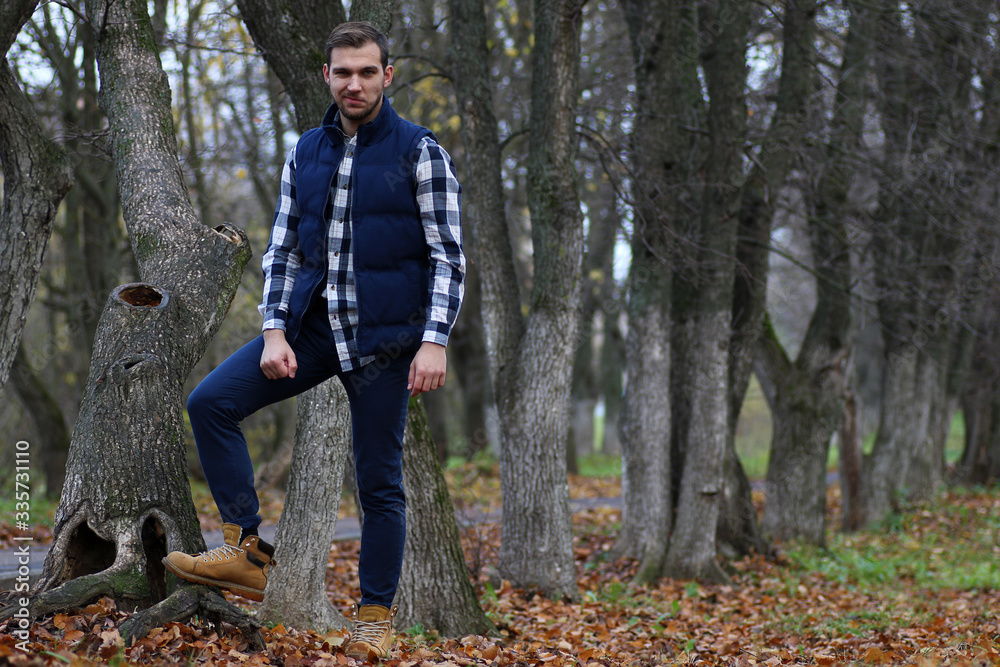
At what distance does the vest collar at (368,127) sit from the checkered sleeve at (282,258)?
0.82 ft

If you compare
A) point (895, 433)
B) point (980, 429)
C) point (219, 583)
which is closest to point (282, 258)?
point (219, 583)

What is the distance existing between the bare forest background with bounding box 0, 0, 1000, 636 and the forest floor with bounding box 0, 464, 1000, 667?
0.55 metres

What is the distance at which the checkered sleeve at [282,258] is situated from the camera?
3.42 meters

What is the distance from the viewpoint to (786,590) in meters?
8.71

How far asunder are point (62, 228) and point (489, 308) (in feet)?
30.3

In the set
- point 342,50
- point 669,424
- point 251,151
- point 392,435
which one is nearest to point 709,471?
point 669,424

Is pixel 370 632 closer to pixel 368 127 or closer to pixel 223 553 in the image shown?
pixel 223 553

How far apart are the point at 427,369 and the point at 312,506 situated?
7.90 ft

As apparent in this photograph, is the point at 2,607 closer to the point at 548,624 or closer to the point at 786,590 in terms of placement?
the point at 548,624

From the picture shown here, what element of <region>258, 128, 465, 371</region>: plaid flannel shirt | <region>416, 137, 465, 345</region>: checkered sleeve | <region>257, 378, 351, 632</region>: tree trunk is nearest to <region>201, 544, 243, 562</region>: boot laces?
<region>258, 128, 465, 371</region>: plaid flannel shirt

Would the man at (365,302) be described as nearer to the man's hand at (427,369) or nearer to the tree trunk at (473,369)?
the man's hand at (427,369)

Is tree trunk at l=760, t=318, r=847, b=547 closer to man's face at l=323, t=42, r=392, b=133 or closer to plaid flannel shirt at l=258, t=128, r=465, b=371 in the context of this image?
plaid flannel shirt at l=258, t=128, r=465, b=371

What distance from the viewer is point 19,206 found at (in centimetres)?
502

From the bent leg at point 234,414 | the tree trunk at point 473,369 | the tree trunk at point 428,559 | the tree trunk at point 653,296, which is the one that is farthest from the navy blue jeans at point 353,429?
the tree trunk at point 473,369
